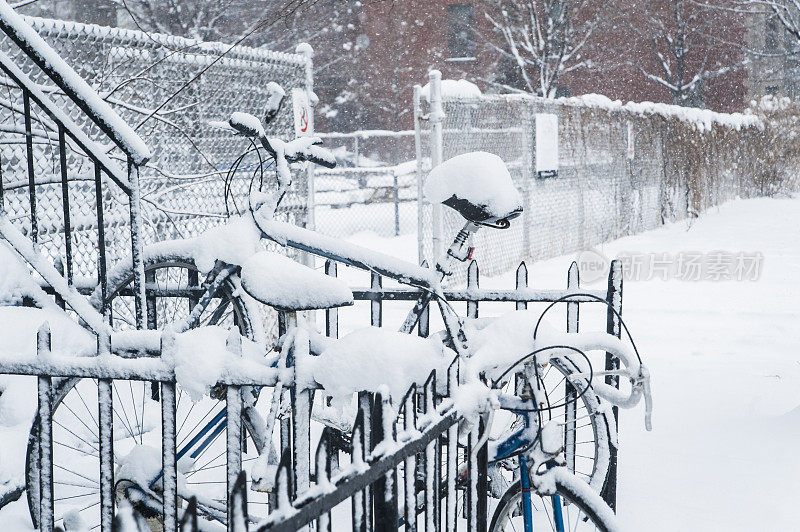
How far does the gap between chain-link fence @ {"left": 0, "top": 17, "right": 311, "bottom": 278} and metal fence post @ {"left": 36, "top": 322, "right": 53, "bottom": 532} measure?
1.76 m

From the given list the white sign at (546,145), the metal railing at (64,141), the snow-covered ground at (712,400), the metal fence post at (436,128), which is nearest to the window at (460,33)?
the white sign at (546,145)

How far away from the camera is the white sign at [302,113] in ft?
20.9

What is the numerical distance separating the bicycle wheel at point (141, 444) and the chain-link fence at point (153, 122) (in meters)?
0.60

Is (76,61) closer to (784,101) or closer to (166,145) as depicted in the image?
(166,145)

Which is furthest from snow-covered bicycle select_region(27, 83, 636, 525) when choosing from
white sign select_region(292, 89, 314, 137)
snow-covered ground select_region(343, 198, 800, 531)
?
white sign select_region(292, 89, 314, 137)

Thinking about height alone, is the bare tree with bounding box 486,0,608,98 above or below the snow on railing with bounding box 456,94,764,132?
above

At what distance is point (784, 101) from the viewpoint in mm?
22859

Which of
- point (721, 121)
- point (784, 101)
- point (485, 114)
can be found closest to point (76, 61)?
point (485, 114)

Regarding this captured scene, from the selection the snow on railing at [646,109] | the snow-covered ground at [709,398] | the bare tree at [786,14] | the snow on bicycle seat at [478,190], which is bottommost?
the snow-covered ground at [709,398]

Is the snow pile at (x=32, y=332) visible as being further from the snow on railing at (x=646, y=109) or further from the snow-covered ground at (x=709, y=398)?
the snow on railing at (x=646, y=109)

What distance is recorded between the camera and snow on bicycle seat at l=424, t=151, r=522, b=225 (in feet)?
10.9

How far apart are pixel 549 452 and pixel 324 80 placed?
2870 cm

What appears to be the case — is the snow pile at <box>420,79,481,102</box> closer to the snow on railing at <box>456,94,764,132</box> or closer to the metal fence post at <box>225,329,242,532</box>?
the snow on railing at <box>456,94,764,132</box>

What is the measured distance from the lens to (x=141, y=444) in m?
3.39
